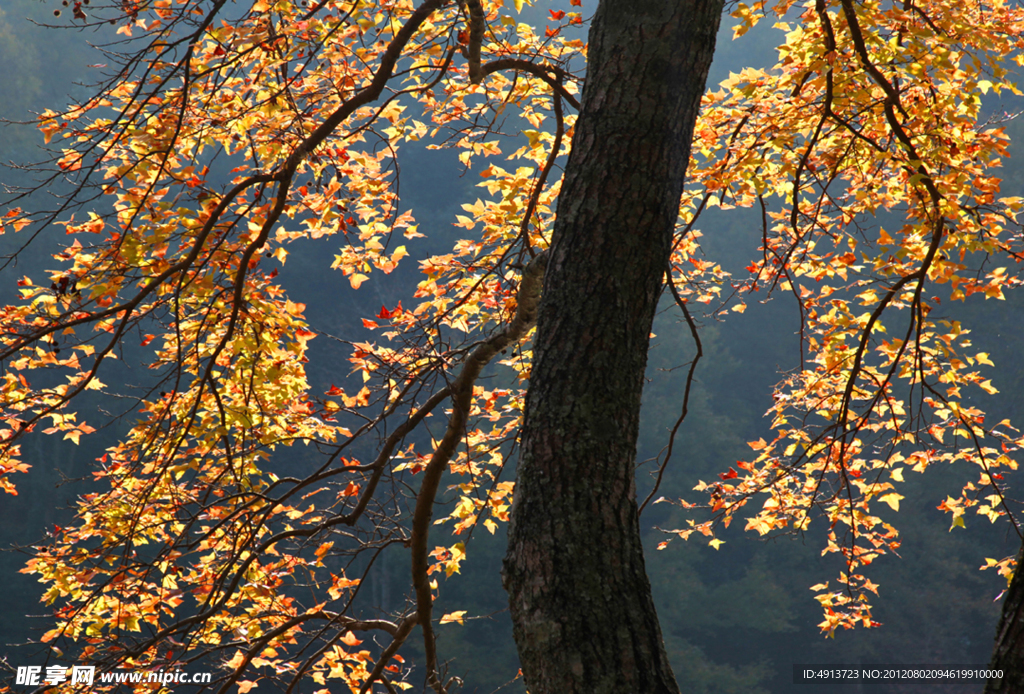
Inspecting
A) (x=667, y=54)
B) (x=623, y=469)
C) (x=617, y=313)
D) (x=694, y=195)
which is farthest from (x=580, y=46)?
(x=623, y=469)

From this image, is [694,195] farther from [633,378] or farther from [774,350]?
[774,350]

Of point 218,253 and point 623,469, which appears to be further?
point 218,253

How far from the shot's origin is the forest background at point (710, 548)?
10711 millimetres

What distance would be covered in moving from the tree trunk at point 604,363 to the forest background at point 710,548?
1022cm

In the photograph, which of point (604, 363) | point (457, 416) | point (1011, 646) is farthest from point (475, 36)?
point (1011, 646)

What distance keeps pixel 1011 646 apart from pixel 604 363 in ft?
2.37

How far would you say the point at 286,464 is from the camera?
13289 mm

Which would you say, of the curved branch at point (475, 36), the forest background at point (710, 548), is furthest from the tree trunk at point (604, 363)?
the forest background at point (710, 548)

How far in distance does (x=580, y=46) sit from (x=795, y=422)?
13.4 m

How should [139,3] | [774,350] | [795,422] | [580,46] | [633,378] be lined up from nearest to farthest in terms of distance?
1. [633,378]
2. [139,3]
3. [580,46]
4. [795,422]
5. [774,350]

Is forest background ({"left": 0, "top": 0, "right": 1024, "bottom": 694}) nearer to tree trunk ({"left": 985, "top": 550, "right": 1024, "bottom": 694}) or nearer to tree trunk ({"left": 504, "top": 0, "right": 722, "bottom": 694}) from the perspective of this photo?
tree trunk ({"left": 985, "top": 550, "right": 1024, "bottom": 694})

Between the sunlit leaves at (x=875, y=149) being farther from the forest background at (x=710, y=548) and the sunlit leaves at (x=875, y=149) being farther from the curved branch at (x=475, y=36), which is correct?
the forest background at (x=710, y=548)

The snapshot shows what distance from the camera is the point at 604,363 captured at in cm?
116

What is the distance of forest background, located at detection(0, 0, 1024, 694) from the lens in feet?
35.1
